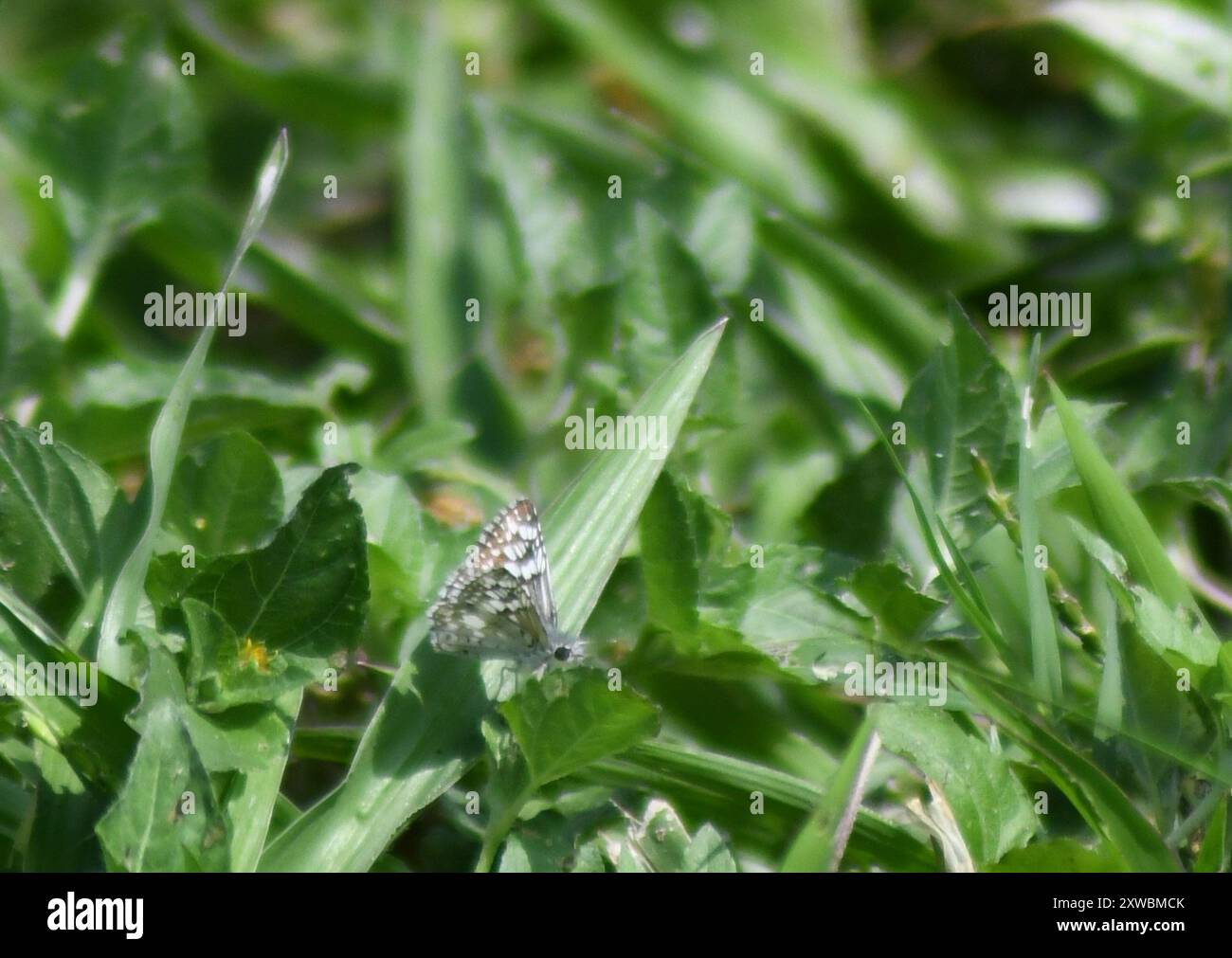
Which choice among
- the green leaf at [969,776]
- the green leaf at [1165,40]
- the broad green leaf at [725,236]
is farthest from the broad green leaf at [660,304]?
the green leaf at [1165,40]

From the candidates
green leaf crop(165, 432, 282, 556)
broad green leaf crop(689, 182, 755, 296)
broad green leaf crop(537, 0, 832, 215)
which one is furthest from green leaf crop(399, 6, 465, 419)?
green leaf crop(165, 432, 282, 556)

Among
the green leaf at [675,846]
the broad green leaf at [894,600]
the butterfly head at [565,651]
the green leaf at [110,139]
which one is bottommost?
the green leaf at [675,846]

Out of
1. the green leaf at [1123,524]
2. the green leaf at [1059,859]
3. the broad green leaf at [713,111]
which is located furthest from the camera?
the broad green leaf at [713,111]

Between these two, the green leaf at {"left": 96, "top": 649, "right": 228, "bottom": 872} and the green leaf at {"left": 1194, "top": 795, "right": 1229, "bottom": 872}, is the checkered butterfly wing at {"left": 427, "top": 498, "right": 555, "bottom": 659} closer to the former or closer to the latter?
the green leaf at {"left": 96, "top": 649, "right": 228, "bottom": 872}

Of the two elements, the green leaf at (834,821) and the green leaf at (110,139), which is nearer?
the green leaf at (834,821)

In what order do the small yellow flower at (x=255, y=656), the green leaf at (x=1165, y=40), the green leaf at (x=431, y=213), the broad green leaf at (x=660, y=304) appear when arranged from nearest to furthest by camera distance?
the small yellow flower at (x=255, y=656) < the broad green leaf at (x=660, y=304) < the green leaf at (x=431, y=213) < the green leaf at (x=1165, y=40)

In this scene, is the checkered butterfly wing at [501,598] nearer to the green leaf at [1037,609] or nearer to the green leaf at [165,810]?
the green leaf at [165,810]

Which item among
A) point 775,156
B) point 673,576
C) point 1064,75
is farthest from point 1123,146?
point 673,576

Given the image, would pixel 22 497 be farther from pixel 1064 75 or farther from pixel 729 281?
pixel 1064 75

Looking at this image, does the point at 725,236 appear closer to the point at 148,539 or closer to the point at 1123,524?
the point at 1123,524
